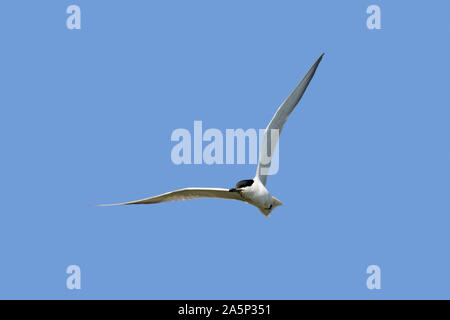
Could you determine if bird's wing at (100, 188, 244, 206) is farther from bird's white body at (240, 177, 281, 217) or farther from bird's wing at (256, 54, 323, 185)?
bird's wing at (256, 54, 323, 185)

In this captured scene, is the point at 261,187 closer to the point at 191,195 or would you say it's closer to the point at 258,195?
the point at 258,195

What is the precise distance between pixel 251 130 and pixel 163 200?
6.81 feet

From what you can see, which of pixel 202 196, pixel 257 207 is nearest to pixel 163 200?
pixel 202 196

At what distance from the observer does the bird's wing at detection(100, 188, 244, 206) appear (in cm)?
1412

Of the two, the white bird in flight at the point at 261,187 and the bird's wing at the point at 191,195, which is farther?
the bird's wing at the point at 191,195

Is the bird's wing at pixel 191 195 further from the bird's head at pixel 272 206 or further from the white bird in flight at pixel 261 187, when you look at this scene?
the bird's head at pixel 272 206

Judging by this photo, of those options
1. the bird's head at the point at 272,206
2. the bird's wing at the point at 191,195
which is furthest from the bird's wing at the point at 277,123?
the bird's wing at the point at 191,195

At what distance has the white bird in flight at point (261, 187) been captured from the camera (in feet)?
45.8

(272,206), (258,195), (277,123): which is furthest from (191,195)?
(277,123)

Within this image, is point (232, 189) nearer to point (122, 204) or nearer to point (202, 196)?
point (202, 196)

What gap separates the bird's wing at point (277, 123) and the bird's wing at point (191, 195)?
0.64 meters

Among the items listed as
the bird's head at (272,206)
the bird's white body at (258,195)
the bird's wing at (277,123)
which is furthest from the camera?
the bird's head at (272,206)
